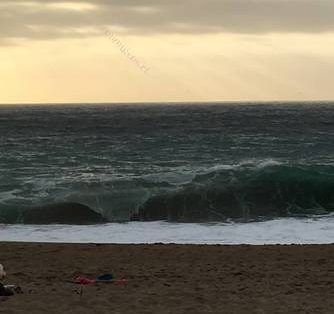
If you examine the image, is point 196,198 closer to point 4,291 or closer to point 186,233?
point 186,233

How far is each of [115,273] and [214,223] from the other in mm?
7317

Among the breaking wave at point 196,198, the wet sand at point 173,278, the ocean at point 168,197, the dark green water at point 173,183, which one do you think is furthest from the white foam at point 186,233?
the dark green water at point 173,183

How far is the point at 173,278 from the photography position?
9547mm

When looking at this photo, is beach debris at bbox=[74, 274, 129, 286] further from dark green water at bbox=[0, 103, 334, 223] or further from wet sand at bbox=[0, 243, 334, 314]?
dark green water at bbox=[0, 103, 334, 223]

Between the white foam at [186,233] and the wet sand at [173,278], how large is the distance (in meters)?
1.51

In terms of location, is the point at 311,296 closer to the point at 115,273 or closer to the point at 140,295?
the point at 140,295

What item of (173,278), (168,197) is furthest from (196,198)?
(173,278)

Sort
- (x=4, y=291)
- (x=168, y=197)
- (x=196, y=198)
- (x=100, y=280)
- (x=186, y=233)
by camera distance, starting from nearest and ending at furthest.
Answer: (x=4, y=291)
(x=100, y=280)
(x=186, y=233)
(x=168, y=197)
(x=196, y=198)

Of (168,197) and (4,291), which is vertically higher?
(4,291)

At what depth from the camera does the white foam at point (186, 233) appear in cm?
1420

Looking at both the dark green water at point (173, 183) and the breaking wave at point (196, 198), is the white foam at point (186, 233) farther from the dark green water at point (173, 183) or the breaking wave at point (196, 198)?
the dark green water at point (173, 183)

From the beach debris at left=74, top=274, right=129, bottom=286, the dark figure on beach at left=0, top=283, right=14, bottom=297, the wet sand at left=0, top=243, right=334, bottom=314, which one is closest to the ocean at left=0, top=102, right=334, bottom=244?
the wet sand at left=0, top=243, right=334, bottom=314

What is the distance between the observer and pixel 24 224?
56.3 ft

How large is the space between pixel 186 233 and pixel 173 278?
5.57 m
